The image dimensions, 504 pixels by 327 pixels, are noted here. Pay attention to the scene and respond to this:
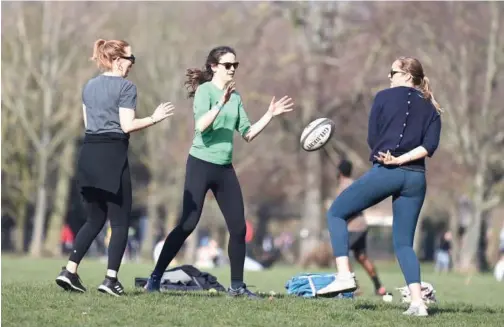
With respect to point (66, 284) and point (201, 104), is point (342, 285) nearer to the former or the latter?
point (201, 104)

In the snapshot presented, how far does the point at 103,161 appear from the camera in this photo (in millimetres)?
9867

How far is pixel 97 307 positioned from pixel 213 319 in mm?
996

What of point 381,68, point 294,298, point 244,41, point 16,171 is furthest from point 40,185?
point 294,298

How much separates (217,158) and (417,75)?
1953 mm

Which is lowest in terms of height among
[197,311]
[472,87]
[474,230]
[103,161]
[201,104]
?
[474,230]

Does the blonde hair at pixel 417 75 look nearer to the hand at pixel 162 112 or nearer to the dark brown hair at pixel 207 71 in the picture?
the dark brown hair at pixel 207 71

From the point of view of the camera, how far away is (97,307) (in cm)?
911

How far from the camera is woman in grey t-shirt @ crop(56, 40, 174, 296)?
32.3 ft

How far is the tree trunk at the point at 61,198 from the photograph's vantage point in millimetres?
51688

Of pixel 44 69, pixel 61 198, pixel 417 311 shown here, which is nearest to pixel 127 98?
pixel 417 311

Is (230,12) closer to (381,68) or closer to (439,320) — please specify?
(381,68)

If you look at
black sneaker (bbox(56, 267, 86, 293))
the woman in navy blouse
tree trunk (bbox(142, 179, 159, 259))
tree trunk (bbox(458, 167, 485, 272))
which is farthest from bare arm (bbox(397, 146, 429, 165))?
tree trunk (bbox(142, 179, 159, 259))

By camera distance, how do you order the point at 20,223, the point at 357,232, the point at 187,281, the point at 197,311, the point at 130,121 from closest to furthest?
the point at 197,311 → the point at 130,121 → the point at 187,281 → the point at 357,232 → the point at 20,223

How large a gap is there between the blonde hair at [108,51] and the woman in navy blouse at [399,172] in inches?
90.9
